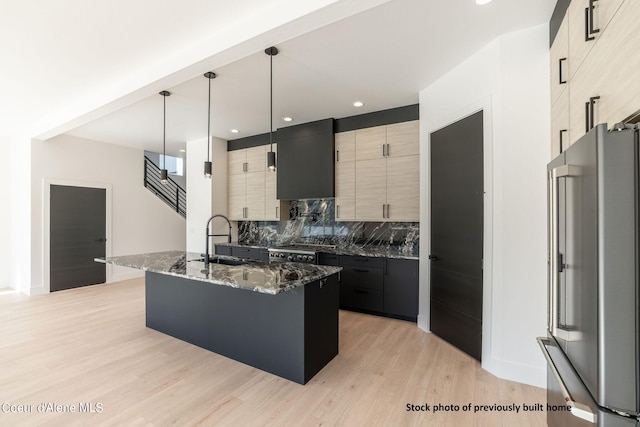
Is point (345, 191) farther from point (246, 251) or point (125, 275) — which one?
point (125, 275)

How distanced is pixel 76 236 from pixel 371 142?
18.6 ft

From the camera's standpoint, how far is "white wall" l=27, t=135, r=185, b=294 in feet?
16.3

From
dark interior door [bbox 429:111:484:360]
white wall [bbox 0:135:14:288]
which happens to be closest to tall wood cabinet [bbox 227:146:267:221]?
dark interior door [bbox 429:111:484:360]

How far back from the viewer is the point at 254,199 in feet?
17.7

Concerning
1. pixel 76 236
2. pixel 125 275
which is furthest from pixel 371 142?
pixel 125 275

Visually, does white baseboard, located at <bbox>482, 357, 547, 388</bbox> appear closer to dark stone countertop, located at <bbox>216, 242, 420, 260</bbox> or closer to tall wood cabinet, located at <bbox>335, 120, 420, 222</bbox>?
dark stone countertop, located at <bbox>216, 242, 420, 260</bbox>

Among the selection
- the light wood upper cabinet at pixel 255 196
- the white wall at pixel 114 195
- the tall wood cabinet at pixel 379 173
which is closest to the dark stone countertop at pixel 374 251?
the tall wood cabinet at pixel 379 173

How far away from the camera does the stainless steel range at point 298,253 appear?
418cm

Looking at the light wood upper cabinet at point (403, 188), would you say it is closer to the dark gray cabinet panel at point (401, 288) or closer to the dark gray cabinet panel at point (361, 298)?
the dark gray cabinet panel at point (401, 288)

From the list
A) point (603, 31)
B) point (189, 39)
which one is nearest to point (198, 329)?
point (189, 39)

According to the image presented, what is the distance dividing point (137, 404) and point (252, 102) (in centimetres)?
334

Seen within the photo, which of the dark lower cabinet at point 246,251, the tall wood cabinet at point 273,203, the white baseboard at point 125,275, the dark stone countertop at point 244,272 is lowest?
the white baseboard at point 125,275

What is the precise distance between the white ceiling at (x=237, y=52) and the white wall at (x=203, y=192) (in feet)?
4.77

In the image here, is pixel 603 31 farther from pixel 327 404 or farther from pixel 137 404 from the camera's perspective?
pixel 137 404
